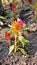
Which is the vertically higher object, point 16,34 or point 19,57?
point 16,34

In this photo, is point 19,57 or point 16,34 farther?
point 19,57

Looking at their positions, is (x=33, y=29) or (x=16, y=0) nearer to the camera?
(x=33, y=29)

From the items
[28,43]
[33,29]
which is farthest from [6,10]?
[28,43]

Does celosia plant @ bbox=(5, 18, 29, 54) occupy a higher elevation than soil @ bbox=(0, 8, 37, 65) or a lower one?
higher

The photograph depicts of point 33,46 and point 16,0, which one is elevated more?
point 16,0

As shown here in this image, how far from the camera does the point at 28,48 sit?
3.34 meters

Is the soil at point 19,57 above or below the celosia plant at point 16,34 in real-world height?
below

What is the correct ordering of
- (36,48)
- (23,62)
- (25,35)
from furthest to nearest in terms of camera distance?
(25,35)
(36,48)
(23,62)

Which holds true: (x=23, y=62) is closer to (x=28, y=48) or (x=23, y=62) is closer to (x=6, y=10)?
(x=28, y=48)

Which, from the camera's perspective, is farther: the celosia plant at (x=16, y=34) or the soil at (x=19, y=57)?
the soil at (x=19, y=57)

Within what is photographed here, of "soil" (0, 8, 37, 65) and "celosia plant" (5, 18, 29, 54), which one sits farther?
"soil" (0, 8, 37, 65)

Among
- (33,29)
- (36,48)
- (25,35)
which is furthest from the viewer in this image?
(33,29)

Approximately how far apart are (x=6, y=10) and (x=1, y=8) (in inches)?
7.2

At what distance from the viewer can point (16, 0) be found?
455 centimetres
